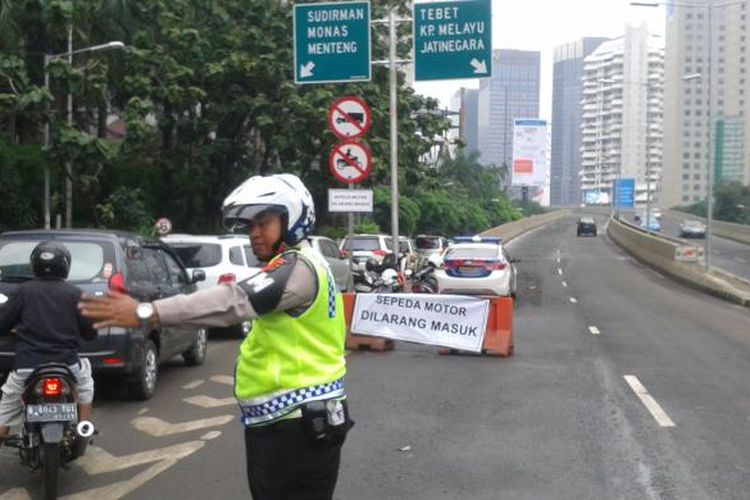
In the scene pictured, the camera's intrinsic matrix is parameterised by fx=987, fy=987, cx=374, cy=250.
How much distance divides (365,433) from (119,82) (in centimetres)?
2282

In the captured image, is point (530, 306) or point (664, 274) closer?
point (530, 306)

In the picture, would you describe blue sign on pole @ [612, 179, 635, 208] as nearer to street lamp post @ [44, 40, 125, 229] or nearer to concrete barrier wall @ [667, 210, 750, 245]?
concrete barrier wall @ [667, 210, 750, 245]

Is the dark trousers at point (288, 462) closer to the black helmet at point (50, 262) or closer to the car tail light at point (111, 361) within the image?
the black helmet at point (50, 262)

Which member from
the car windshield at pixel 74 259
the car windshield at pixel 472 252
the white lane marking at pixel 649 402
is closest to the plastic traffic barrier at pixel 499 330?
the white lane marking at pixel 649 402

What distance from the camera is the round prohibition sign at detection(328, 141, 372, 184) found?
16.1 m

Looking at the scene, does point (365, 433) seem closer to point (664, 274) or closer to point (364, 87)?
point (364, 87)

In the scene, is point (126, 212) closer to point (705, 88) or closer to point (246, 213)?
point (246, 213)

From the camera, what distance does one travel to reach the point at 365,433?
8055 millimetres

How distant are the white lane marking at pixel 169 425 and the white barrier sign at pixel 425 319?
16.7 feet

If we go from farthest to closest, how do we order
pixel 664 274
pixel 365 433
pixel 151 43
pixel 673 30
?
pixel 673 30 < pixel 664 274 < pixel 151 43 < pixel 365 433

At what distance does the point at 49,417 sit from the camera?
5.70m

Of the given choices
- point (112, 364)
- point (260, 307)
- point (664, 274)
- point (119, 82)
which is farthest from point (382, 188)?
point (260, 307)

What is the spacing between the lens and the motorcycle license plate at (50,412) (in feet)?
18.6

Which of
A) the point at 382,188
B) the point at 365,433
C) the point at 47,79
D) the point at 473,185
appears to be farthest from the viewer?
the point at 473,185
